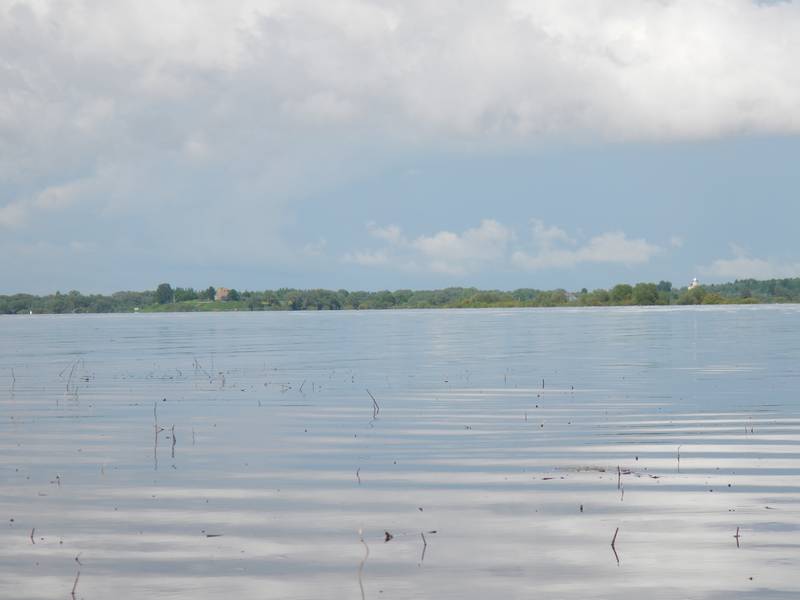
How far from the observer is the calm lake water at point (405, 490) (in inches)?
597

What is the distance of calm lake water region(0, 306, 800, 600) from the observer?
15.2 metres

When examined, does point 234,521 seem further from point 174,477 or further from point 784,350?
point 784,350

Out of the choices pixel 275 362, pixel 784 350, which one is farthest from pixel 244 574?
pixel 784 350

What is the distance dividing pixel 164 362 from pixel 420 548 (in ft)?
168

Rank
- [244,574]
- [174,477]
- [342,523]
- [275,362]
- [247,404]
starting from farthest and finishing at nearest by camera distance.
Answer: [275,362]
[247,404]
[174,477]
[342,523]
[244,574]

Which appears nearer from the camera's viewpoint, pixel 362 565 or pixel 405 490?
pixel 362 565

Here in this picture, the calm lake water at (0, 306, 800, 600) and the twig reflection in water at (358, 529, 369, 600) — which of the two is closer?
the twig reflection in water at (358, 529, 369, 600)

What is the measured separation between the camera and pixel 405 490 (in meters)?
21.4

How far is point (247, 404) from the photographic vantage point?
3941 cm

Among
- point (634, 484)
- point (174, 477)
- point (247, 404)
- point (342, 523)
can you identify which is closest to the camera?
point (342, 523)

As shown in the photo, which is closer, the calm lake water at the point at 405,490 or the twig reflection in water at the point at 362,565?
the twig reflection in water at the point at 362,565

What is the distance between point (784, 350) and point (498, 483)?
5045 cm

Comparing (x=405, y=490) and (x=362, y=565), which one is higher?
(x=405, y=490)

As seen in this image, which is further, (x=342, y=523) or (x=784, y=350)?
(x=784, y=350)
